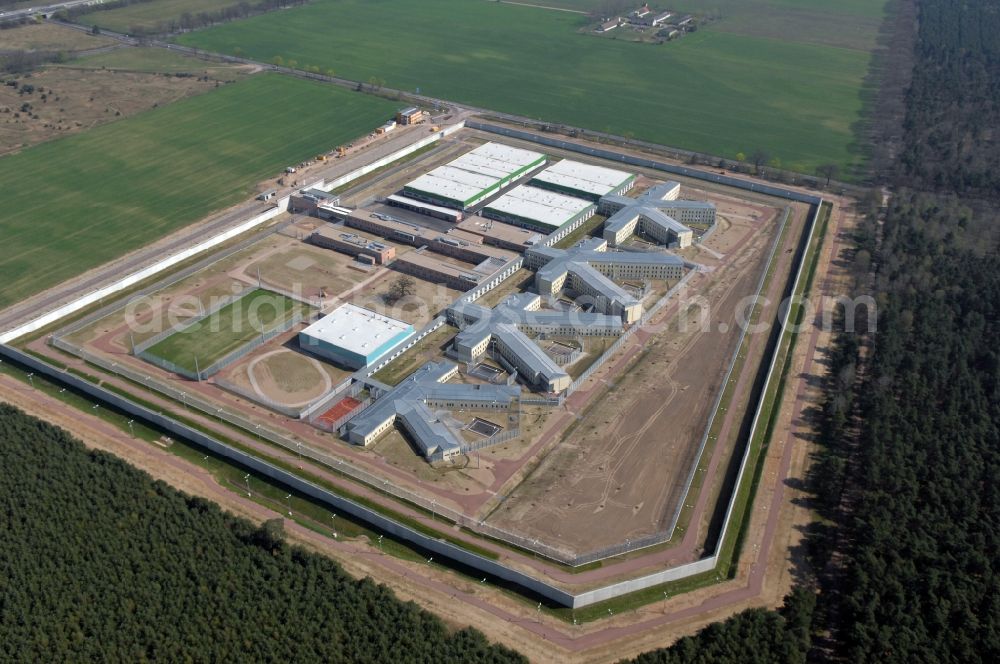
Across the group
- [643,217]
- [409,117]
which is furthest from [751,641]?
[409,117]

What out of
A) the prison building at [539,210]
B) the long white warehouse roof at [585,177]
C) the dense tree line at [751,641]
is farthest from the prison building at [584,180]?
the dense tree line at [751,641]

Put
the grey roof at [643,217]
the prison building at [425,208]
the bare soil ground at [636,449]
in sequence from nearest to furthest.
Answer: the bare soil ground at [636,449], the grey roof at [643,217], the prison building at [425,208]

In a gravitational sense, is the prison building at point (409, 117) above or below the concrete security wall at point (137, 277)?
above

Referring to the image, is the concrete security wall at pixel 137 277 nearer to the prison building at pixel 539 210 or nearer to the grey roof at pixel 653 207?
the prison building at pixel 539 210

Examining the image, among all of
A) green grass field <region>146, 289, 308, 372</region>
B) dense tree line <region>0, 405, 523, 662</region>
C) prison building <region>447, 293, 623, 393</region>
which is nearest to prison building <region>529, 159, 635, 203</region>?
prison building <region>447, 293, 623, 393</region>

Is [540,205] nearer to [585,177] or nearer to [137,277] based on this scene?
[585,177]

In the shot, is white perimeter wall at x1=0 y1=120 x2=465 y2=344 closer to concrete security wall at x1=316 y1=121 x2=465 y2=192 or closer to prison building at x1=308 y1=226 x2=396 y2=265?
concrete security wall at x1=316 y1=121 x2=465 y2=192
